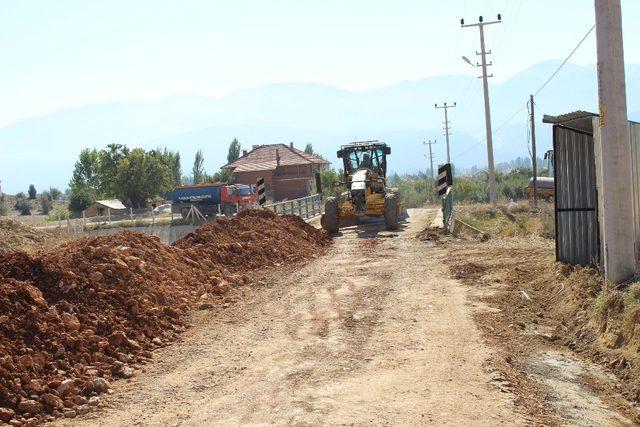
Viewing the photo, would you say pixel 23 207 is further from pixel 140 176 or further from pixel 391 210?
pixel 391 210

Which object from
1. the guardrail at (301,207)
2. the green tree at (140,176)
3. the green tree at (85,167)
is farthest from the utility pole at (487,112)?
the green tree at (85,167)

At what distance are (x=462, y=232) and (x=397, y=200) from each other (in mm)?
2823

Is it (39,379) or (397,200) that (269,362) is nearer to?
(39,379)

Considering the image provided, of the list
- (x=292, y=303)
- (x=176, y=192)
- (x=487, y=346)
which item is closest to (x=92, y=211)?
(x=176, y=192)

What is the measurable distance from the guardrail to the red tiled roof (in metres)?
41.1

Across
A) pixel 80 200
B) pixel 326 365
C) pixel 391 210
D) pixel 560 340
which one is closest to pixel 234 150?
pixel 80 200

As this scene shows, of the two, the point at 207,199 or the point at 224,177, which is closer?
the point at 207,199

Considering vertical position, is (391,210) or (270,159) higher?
(270,159)

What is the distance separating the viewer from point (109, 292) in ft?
35.1

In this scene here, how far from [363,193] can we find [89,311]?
16.3 meters

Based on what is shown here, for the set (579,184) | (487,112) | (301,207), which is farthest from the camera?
(487,112)

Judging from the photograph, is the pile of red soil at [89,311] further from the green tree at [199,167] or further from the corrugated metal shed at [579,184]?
the green tree at [199,167]

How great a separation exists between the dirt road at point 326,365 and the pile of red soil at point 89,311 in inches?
14.8

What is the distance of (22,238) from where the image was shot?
31406mm
